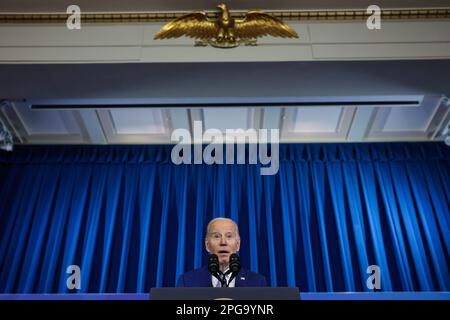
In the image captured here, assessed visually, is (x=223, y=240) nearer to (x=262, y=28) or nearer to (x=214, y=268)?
(x=214, y=268)

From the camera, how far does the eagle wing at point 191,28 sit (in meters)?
3.60

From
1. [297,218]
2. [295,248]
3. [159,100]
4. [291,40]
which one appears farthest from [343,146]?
[159,100]

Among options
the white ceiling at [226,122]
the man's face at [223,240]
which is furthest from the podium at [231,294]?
the white ceiling at [226,122]

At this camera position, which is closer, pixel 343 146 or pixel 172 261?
pixel 172 261

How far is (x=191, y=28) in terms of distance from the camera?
11.8 ft

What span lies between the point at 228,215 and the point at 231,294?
363cm

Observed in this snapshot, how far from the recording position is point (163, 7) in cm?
374

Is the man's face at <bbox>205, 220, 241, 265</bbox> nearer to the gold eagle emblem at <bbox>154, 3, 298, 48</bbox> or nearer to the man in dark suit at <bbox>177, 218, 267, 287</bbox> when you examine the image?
the man in dark suit at <bbox>177, 218, 267, 287</bbox>

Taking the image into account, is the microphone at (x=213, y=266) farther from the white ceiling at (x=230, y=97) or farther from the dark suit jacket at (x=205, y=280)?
the white ceiling at (x=230, y=97)

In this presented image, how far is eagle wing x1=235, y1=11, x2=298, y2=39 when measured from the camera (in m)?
3.61

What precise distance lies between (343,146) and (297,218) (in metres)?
1.33

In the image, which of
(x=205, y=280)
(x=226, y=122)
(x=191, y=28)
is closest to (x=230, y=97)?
(x=191, y=28)
